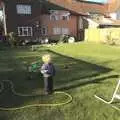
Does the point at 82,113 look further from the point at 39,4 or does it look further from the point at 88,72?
the point at 39,4

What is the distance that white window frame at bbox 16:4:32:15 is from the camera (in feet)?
158

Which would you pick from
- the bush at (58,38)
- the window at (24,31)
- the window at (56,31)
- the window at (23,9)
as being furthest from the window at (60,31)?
the window at (23,9)

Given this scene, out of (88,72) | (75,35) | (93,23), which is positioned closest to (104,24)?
(93,23)

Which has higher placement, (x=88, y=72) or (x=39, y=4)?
(x=39, y=4)

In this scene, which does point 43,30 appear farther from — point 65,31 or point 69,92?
point 69,92

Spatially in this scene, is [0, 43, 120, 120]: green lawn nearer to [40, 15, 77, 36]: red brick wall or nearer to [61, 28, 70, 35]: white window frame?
[40, 15, 77, 36]: red brick wall

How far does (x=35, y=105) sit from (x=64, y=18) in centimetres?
4488

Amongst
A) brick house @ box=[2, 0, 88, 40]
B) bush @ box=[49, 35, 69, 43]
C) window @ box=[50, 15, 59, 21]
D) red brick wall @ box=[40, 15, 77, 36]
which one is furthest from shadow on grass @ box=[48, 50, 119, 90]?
window @ box=[50, 15, 59, 21]

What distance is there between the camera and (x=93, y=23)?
56.1m

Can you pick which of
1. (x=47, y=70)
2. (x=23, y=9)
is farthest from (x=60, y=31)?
(x=47, y=70)

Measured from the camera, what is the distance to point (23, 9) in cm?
4859

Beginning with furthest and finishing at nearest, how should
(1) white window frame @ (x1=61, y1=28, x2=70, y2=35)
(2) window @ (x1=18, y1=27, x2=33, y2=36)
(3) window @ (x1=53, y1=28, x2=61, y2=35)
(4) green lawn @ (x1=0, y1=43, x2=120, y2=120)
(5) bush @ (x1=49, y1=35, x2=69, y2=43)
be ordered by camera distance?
1. (1) white window frame @ (x1=61, y1=28, x2=70, y2=35)
2. (3) window @ (x1=53, y1=28, x2=61, y2=35)
3. (2) window @ (x1=18, y1=27, x2=33, y2=36)
4. (5) bush @ (x1=49, y1=35, x2=69, y2=43)
5. (4) green lawn @ (x1=0, y1=43, x2=120, y2=120)

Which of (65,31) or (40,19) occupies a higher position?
(40,19)

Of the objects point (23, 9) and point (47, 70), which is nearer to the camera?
point (47, 70)
